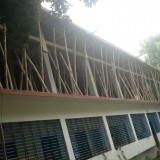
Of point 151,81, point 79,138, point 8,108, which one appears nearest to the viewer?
point 8,108

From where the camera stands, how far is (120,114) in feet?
53.2

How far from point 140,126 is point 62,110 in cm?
935

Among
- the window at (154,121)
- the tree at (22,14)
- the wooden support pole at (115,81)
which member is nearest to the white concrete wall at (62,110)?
the wooden support pole at (115,81)

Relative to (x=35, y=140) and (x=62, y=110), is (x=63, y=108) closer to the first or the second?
(x=62, y=110)

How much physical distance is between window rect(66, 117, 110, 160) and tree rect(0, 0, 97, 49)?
588 centimetres

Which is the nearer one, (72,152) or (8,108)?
(8,108)

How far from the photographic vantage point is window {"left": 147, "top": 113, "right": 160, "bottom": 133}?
72.3 feet

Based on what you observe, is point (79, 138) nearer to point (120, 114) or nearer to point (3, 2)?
point (120, 114)

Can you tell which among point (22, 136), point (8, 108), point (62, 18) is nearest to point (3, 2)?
point (62, 18)

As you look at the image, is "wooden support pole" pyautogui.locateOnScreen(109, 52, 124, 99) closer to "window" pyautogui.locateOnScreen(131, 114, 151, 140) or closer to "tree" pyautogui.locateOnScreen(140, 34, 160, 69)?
"window" pyautogui.locateOnScreen(131, 114, 151, 140)

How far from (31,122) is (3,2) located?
4993mm

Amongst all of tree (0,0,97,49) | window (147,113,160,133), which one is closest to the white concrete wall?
tree (0,0,97,49)

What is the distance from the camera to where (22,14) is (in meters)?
5.62

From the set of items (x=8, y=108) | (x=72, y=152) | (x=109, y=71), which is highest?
(x=109, y=71)
